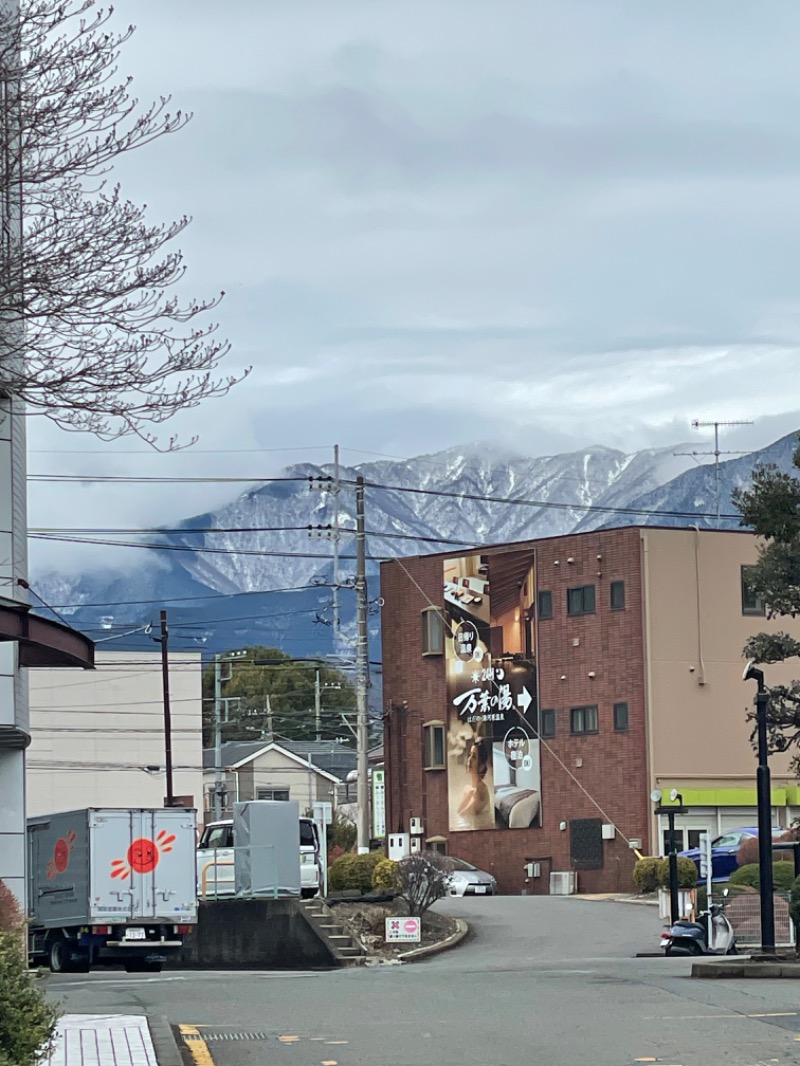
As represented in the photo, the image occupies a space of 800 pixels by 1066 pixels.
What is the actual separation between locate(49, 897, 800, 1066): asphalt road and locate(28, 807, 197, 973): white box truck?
820 centimetres

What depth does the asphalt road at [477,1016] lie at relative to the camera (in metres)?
14.5

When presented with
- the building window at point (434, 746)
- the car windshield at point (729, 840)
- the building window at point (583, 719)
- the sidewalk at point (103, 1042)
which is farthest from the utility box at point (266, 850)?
the building window at point (434, 746)

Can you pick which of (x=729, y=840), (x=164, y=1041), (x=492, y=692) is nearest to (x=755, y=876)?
(x=729, y=840)

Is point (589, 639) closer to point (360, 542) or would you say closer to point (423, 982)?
point (360, 542)

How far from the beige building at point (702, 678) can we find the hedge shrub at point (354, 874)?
1683 cm

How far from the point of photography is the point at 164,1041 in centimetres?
1525

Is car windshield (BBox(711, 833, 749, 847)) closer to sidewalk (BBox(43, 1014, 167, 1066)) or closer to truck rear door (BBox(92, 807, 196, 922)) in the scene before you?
truck rear door (BBox(92, 807, 196, 922))

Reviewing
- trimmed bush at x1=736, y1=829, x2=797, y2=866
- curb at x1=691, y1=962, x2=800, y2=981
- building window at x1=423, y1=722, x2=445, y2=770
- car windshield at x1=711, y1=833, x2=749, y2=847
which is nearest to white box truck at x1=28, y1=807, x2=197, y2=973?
curb at x1=691, y1=962, x2=800, y2=981

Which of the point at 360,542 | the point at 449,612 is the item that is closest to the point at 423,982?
the point at 360,542

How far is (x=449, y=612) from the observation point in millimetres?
64688

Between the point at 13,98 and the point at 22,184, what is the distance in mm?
919

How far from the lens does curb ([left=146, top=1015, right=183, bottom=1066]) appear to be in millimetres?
14096

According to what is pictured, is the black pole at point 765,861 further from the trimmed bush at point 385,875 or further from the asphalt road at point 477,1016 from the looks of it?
the trimmed bush at point 385,875

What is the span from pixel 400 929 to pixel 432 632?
2738 cm
